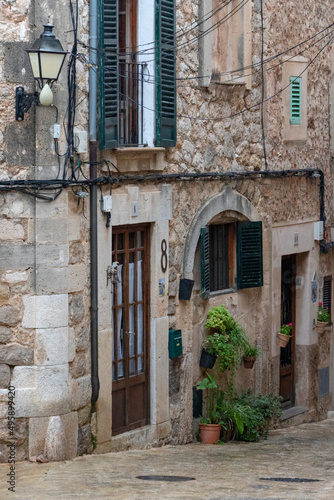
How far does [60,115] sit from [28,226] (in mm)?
1054

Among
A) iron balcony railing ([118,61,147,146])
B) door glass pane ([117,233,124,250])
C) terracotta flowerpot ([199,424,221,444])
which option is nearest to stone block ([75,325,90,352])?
door glass pane ([117,233,124,250])

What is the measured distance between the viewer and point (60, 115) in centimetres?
954

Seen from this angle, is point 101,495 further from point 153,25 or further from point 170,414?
point 153,25

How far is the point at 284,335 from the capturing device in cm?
1387

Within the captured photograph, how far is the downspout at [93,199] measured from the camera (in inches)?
390

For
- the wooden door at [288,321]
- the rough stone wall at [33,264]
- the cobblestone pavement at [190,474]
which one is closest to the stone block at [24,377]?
the rough stone wall at [33,264]

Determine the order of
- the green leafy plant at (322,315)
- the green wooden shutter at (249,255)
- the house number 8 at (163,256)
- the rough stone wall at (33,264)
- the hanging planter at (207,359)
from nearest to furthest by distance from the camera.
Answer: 1. the rough stone wall at (33,264)
2. the house number 8 at (163,256)
3. the hanging planter at (207,359)
4. the green wooden shutter at (249,255)
5. the green leafy plant at (322,315)

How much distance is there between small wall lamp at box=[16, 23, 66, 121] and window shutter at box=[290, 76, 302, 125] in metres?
5.37

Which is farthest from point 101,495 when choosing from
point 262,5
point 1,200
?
point 262,5

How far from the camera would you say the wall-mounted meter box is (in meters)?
14.9

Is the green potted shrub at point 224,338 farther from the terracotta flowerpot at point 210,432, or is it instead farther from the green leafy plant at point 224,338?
the terracotta flowerpot at point 210,432

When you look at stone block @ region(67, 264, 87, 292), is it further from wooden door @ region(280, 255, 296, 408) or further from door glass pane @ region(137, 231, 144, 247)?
wooden door @ region(280, 255, 296, 408)

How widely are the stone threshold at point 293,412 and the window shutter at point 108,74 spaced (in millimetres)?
5650

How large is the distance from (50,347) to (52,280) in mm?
613
